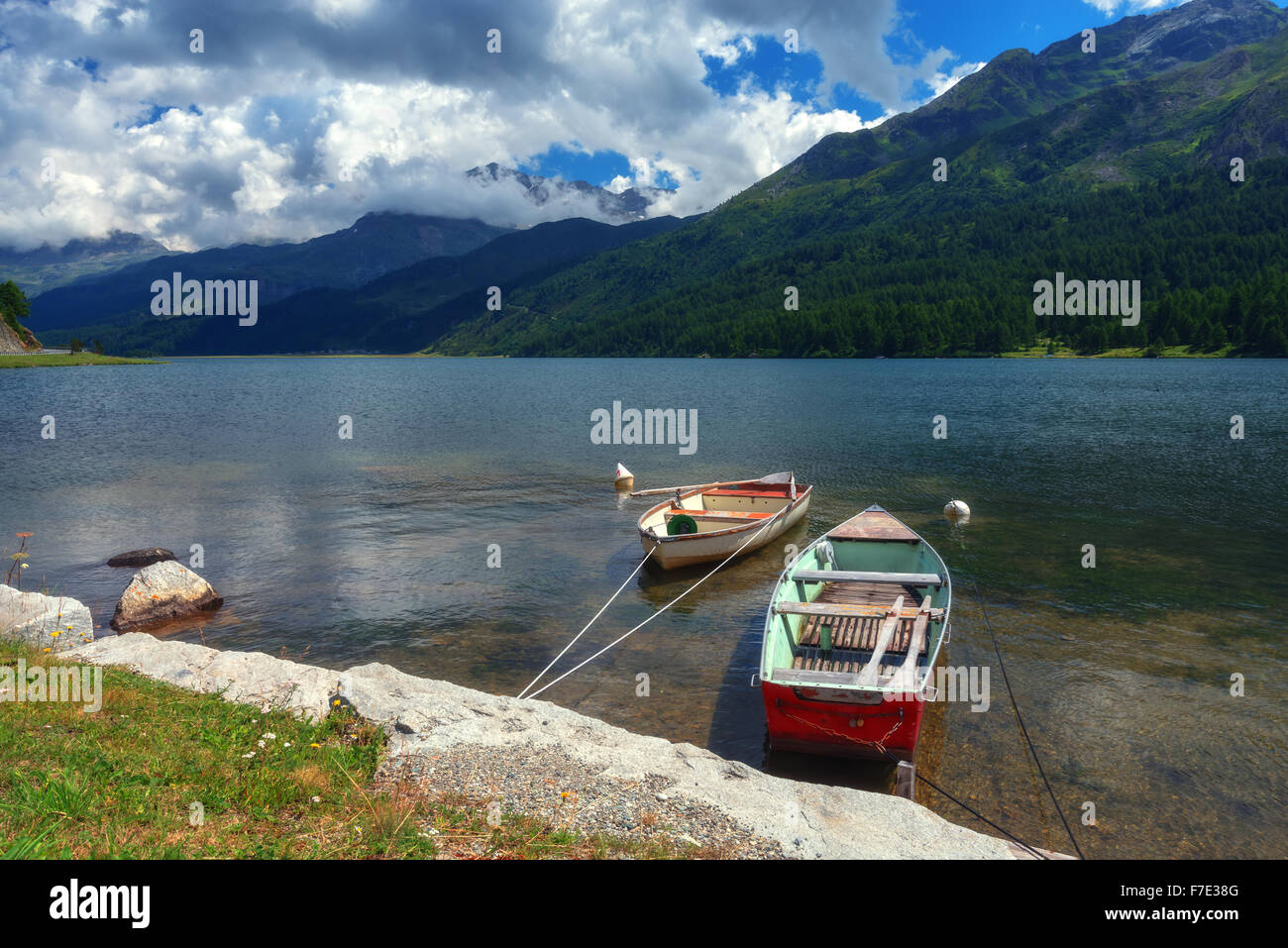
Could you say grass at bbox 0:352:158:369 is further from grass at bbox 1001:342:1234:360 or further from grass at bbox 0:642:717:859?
grass at bbox 1001:342:1234:360

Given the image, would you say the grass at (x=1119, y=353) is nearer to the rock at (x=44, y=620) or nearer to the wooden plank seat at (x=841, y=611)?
the wooden plank seat at (x=841, y=611)

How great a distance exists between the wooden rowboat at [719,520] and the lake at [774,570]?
984mm

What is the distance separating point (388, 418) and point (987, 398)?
71.0m

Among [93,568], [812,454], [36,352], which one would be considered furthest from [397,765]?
[36,352]

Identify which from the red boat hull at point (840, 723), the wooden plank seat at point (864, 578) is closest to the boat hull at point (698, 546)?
the wooden plank seat at point (864, 578)

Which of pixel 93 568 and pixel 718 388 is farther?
pixel 718 388

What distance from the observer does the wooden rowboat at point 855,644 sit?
41.8ft

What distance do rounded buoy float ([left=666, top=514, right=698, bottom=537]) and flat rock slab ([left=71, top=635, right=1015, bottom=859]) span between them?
49.0 ft

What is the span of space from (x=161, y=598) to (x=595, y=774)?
57.4ft

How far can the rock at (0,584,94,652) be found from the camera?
14.6 m

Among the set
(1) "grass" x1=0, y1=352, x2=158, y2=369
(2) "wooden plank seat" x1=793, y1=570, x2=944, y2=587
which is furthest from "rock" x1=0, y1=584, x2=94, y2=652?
(1) "grass" x1=0, y1=352, x2=158, y2=369
